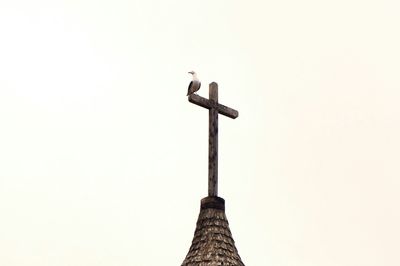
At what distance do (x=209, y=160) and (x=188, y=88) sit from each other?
6.32 feet

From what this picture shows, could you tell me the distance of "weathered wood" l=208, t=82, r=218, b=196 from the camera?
53.0 feet

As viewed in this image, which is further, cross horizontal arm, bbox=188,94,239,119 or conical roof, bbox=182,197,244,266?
cross horizontal arm, bbox=188,94,239,119

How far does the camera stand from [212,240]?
15555 mm

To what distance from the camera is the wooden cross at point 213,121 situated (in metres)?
16.2

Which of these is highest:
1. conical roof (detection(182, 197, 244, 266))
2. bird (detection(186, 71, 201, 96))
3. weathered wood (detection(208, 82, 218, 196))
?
bird (detection(186, 71, 201, 96))

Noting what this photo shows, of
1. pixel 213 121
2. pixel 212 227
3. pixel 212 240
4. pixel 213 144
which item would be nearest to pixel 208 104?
pixel 213 121

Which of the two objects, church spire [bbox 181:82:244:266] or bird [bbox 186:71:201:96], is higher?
bird [bbox 186:71:201:96]

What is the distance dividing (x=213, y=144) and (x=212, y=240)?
186 centimetres

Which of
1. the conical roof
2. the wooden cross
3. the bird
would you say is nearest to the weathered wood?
the wooden cross

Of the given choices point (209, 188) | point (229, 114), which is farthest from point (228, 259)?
point (229, 114)

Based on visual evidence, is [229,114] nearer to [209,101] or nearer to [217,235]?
[209,101]

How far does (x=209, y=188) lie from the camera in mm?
16141

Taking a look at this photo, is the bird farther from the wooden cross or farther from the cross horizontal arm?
the cross horizontal arm

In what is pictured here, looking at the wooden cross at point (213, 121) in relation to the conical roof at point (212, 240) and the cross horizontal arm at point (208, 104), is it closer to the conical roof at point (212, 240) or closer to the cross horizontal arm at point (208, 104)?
the cross horizontal arm at point (208, 104)
